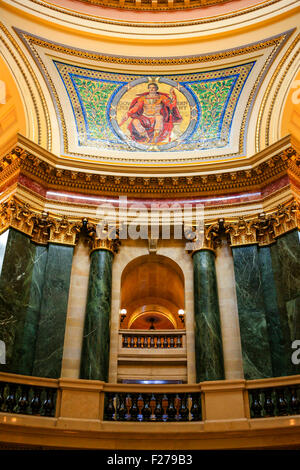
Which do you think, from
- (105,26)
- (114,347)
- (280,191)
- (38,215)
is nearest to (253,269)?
(280,191)

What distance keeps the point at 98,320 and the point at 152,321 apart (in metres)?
6.49

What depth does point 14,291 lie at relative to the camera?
1016 centimetres

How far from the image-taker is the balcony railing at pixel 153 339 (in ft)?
36.4

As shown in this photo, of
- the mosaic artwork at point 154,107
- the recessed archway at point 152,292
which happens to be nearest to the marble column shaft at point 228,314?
the recessed archway at point 152,292

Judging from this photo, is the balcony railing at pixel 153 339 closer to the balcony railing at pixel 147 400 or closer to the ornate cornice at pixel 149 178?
the balcony railing at pixel 147 400

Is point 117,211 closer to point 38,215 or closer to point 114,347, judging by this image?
point 38,215

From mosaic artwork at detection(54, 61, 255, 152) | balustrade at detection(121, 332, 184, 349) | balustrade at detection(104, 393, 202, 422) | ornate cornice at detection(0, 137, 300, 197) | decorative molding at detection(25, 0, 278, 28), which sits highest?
decorative molding at detection(25, 0, 278, 28)

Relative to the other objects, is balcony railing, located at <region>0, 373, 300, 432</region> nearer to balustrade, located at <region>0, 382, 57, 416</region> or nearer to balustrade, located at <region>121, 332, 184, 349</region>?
balustrade, located at <region>0, 382, 57, 416</region>

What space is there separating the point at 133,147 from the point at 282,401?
8904 mm

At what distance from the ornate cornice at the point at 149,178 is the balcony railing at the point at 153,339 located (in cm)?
384

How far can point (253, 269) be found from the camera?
11164mm

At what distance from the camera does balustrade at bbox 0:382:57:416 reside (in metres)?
7.80

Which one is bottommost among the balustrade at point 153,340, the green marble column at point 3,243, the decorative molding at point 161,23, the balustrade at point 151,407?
the balustrade at point 151,407

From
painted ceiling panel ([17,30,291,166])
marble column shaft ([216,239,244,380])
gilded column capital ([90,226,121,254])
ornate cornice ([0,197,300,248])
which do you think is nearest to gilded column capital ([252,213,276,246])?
ornate cornice ([0,197,300,248])
